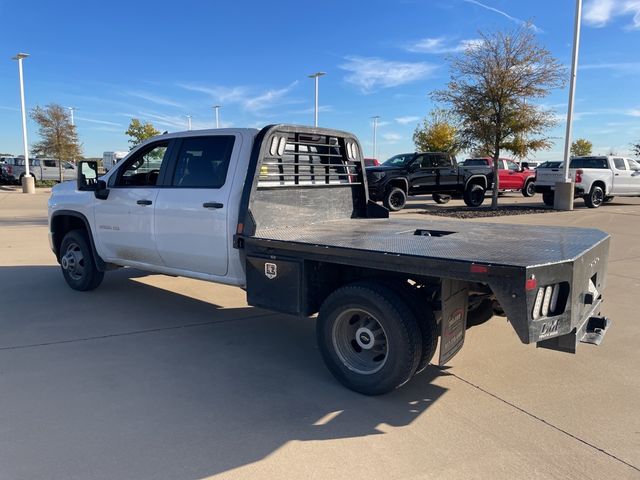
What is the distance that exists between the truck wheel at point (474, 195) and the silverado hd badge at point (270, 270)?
16475 mm

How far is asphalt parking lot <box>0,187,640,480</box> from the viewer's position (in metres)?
2.84

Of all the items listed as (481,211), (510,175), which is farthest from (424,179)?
(510,175)

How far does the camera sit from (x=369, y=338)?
3701mm

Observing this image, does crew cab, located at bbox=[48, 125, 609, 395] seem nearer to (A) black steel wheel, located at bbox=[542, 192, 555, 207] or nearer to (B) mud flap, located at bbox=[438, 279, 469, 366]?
(B) mud flap, located at bbox=[438, 279, 469, 366]

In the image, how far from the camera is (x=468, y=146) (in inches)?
749

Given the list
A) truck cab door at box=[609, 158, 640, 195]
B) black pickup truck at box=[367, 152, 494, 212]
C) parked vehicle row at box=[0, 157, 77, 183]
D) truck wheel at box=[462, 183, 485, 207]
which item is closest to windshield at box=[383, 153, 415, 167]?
black pickup truck at box=[367, 152, 494, 212]

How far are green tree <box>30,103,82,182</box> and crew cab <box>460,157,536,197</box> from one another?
85.5 feet

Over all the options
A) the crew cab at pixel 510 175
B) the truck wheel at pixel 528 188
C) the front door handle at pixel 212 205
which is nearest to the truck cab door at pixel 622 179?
the crew cab at pixel 510 175

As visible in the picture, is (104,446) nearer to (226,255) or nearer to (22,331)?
(226,255)

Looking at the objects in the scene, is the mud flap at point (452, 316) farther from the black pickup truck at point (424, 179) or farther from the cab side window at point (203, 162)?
the black pickup truck at point (424, 179)

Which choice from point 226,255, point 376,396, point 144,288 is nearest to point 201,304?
point 144,288

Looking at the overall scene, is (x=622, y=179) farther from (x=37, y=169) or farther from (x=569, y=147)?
(x=37, y=169)

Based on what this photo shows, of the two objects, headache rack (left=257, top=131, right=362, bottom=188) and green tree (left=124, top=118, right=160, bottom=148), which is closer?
headache rack (left=257, top=131, right=362, bottom=188)

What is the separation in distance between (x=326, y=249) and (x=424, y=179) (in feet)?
48.3
